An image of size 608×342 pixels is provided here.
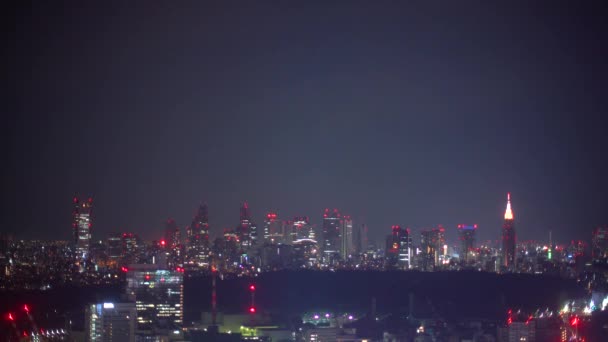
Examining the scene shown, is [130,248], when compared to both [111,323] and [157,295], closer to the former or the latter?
[157,295]

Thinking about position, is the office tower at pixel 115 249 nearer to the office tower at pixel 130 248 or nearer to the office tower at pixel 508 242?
the office tower at pixel 130 248

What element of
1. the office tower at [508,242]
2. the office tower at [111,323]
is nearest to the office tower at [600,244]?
the office tower at [508,242]

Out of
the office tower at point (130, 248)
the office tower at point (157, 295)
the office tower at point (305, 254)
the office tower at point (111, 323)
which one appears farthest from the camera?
the office tower at point (305, 254)

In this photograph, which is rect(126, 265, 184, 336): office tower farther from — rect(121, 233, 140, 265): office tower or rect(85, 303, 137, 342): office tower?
rect(121, 233, 140, 265): office tower

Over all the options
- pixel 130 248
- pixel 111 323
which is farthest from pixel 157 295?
pixel 130 248

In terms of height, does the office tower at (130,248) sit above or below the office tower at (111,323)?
above

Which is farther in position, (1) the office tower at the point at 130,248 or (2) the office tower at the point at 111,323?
(1) the office tower at the point at 130,248

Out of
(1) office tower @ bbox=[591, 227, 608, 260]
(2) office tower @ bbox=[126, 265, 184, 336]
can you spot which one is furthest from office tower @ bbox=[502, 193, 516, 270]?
(2) office tower @ bbox=[126, 265, 184, 336]

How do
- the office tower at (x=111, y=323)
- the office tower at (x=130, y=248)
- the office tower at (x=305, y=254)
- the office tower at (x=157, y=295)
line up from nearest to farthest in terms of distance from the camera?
the office tower at (x=111, y=323) → the office tower at (x=157, y=295) → the office tower at (x=130, y=248) → the office tower at (x=305, y=254)
